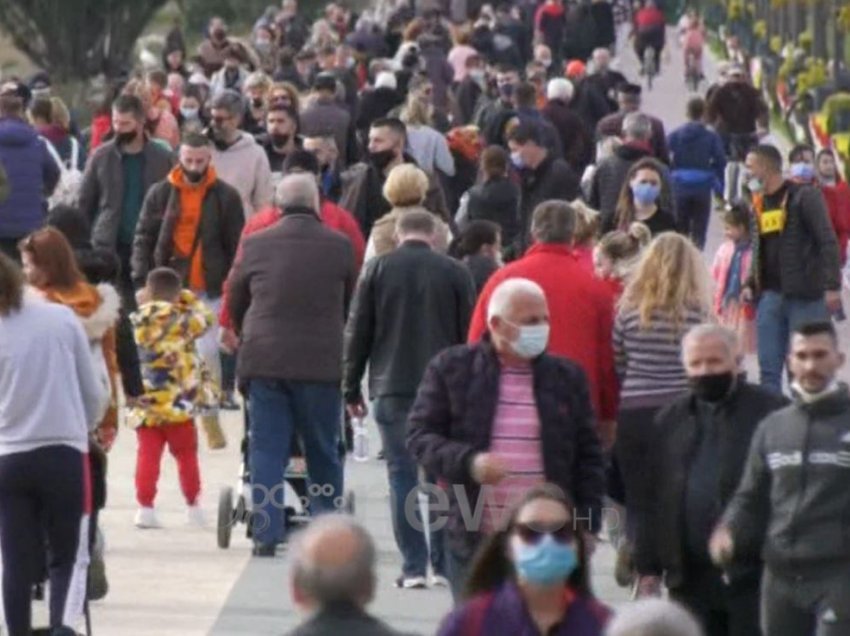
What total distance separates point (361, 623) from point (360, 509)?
8.45 meters

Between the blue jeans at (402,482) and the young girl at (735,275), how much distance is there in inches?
167

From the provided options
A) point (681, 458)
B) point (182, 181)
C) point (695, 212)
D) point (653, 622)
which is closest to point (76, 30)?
point (695, 212)

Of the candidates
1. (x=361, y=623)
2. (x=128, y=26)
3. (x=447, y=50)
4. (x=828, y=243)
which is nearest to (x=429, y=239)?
(x=828, y=243)

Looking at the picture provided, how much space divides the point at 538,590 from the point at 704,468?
236cm

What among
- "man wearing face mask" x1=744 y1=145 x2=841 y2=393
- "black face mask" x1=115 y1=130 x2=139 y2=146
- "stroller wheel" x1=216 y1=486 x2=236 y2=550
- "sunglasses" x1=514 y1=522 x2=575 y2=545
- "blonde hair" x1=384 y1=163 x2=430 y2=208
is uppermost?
"blonde hair" x1=384 y1=163 x2=430 y2=208

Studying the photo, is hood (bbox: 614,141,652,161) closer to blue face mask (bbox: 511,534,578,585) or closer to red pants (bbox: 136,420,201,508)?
red pants (bbox: 136,420,201,508)

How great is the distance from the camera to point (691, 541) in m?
10.5

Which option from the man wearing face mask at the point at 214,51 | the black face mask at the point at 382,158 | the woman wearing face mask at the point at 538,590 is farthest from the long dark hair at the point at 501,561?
the man wearing face mask at the point at 214,51

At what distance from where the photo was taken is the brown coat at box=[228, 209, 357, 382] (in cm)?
1368

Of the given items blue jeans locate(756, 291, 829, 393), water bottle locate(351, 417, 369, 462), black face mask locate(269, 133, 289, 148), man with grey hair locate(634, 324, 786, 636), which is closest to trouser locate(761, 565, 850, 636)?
man with grey hair locate(634, 324, 786, 636)

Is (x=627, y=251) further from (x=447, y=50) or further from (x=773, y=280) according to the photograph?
(x=447, y=50)

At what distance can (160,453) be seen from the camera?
1524 cm

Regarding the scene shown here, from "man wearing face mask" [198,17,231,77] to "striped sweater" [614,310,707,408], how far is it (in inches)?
773

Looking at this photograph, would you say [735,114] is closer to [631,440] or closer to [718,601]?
[631,440]
